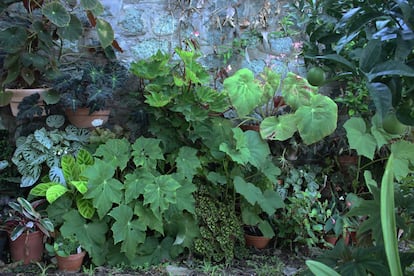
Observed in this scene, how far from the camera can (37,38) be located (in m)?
2.73

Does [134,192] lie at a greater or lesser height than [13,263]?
greater

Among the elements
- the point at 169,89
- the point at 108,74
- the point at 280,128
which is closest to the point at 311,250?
the point at 280,128

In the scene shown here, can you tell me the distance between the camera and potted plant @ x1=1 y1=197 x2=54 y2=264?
7.76ft

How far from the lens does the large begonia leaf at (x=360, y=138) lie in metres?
2.65

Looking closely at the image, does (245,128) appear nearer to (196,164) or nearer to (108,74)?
(196,164)

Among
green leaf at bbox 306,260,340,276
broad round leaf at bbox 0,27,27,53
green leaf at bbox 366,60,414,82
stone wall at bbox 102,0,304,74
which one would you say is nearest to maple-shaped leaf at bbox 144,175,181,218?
stone wall at bbox 102,0,304,74

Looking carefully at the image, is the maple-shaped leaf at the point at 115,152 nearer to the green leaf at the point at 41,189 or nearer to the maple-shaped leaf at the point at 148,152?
the maple-shaped leaf at the point at 148,152

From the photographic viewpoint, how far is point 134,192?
244 cm

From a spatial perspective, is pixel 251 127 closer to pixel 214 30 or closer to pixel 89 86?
pixel 214 30

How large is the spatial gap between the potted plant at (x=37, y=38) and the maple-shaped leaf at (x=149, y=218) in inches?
36.6

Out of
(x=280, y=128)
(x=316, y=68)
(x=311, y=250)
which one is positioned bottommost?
(x=311, y=250)

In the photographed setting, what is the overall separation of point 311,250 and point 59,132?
1893 mm

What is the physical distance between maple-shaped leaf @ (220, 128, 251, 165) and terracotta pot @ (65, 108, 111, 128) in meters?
0.89

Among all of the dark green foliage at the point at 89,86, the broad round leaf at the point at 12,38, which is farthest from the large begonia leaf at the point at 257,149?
the broad round leaf at the point at 12,38
